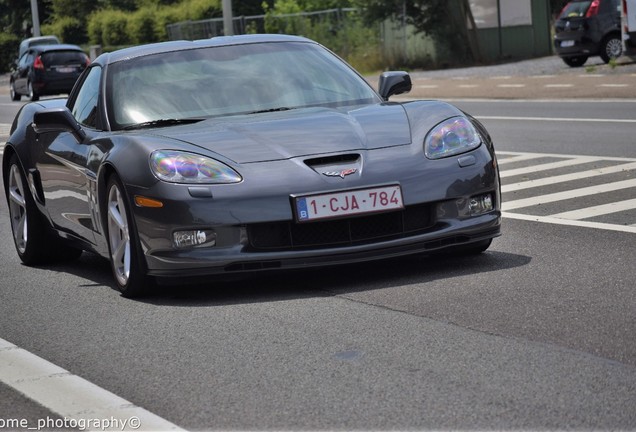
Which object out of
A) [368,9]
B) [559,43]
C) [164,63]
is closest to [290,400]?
[164,63]

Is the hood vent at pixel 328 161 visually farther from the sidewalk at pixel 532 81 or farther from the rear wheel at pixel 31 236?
the sidewalk at pixel 532 81

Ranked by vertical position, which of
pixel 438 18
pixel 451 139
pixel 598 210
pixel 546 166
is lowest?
pixel 438 18

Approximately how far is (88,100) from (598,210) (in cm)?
347

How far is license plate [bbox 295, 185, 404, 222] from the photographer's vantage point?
663 centimetres

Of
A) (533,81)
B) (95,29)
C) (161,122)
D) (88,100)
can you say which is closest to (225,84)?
(161,122)


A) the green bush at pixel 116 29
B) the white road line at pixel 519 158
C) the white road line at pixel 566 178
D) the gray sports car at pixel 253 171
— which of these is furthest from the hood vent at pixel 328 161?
the green bush at pixel 116 29

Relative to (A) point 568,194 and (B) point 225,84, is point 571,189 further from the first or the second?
(B) point 225,84

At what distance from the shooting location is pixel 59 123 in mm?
7773

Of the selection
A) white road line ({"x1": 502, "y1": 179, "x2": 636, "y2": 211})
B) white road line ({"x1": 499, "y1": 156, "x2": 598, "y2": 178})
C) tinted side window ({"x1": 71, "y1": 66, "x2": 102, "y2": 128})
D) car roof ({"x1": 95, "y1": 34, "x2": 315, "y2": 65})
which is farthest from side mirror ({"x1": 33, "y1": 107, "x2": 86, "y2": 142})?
white road line ({"x1": 499, "y1": 156, "x2": 598, "y2": 178})

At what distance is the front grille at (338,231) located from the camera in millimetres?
6684

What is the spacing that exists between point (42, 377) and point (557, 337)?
6.42 feet

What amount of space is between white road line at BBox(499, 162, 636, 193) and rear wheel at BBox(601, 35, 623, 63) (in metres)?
18.9

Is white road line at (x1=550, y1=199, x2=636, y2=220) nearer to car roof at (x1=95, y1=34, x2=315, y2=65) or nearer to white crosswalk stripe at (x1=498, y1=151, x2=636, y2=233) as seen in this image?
white crosswalk stripe at (x1=498, y1=151, x2=636, y2=233)

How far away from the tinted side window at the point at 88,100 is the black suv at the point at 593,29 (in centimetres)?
2328
